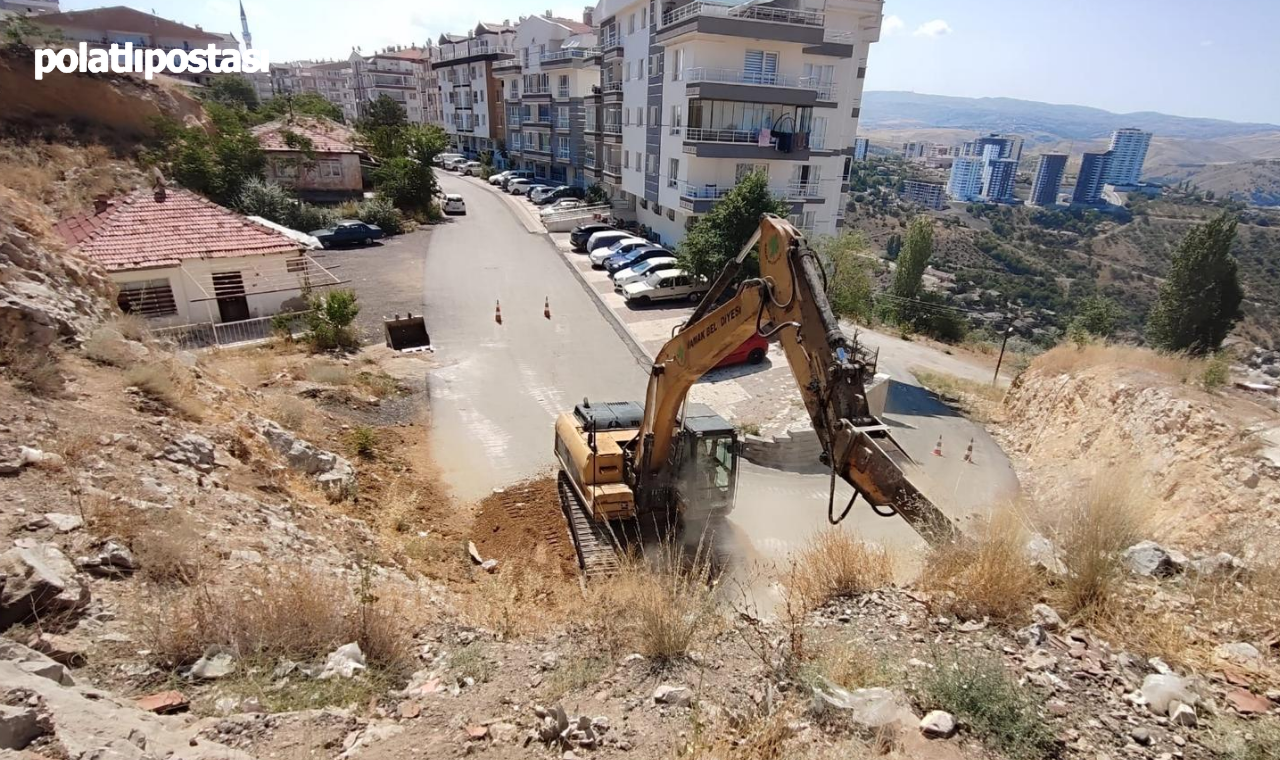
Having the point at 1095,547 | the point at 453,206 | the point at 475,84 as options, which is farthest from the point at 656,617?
the point at 475,84

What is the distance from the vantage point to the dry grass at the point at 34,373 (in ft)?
24.0

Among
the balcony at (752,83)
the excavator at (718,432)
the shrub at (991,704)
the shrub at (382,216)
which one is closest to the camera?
the shrub at (991,704)

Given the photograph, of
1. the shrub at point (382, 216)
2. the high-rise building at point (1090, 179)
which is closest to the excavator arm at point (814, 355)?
the shrub at point (382, 216)

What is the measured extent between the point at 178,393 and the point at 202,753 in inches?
300

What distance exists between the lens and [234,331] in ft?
57.3

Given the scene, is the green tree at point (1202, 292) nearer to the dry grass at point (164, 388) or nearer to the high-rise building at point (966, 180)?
the dry grass at point (164, 388)

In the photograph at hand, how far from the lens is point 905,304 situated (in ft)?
99.5

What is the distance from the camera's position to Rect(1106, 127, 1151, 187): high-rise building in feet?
500

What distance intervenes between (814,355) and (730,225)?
1621 centimetres

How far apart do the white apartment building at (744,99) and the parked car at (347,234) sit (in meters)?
14.3

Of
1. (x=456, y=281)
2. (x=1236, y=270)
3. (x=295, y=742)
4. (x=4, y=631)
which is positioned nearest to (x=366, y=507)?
(x=4, y=631)

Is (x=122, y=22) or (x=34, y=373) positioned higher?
(x=122, y=22)

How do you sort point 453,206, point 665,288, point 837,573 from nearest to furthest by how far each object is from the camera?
1. point 837,573
2. point 665,288
3. point 453,206

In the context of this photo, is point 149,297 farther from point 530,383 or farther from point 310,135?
point 310,135
